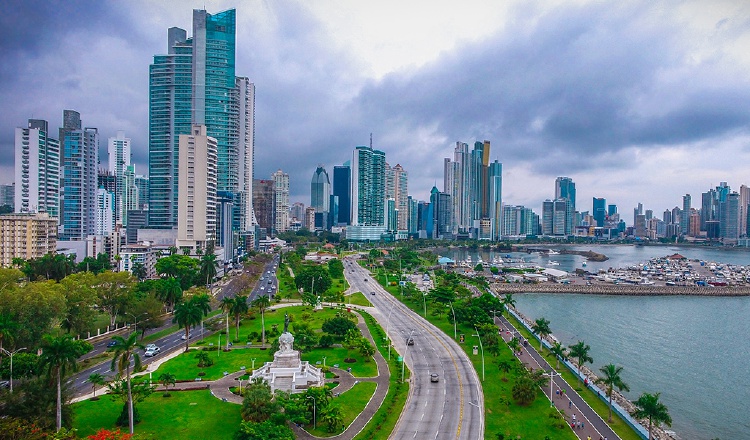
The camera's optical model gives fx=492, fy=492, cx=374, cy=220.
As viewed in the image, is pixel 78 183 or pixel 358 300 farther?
pixel 78 183

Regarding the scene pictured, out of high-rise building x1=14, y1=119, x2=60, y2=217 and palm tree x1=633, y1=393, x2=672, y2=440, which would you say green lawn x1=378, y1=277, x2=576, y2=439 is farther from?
high-rise building x1=14, y1=119, x2=60, y2=217

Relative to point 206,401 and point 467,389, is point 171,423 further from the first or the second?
point 467,389

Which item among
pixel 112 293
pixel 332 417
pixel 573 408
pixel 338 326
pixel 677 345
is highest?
Result: pixel 112 293

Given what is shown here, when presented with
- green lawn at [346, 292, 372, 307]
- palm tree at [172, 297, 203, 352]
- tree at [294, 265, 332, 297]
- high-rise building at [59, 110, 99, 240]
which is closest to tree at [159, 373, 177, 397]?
palm tree at [172, 297, 203, 352]

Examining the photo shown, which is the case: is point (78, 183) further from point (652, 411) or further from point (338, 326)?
point (652, 411)

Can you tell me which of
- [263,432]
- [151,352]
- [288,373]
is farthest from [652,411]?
[151,352]

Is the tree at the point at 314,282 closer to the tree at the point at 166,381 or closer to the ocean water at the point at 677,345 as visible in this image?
the ocean water at the point at 677,345

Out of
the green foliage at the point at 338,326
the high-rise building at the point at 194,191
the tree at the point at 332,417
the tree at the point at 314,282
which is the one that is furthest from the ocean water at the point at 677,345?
the high-rise building at the point at 194,191
